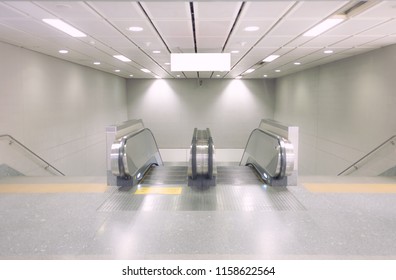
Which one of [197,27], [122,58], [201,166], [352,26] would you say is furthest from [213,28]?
[122,58]

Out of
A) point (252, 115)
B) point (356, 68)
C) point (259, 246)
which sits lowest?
point (259, 246)

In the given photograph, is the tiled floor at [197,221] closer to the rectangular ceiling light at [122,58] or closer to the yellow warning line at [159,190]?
the yellow warning line at [159,190]

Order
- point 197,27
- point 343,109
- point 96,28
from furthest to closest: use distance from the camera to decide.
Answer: point 343,109 < point 96,28 < point 197,27

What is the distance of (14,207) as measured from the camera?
5.25 meters

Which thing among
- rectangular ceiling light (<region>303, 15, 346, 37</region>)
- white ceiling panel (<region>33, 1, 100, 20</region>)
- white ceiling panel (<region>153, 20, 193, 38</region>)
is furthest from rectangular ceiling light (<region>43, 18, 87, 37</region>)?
rectangular ceiling light (<region>303, 15, 346, 37</region>)

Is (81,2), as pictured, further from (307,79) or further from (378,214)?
(307,79)

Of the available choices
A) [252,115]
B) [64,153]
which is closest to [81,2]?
[64,153]

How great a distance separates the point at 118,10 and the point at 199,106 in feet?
43.7

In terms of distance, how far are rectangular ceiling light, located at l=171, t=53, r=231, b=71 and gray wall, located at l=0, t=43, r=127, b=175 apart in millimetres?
3692

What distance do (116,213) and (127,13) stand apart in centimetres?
292

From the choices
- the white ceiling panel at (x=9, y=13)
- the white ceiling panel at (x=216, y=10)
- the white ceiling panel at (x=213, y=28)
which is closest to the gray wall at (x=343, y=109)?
the white ceiling panel at (x=213, y=28)

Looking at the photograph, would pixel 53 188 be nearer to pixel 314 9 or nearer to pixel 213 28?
pixel 213 28

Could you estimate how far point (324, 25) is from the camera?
212 inches

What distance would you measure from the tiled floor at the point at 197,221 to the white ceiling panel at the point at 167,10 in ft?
9.50
